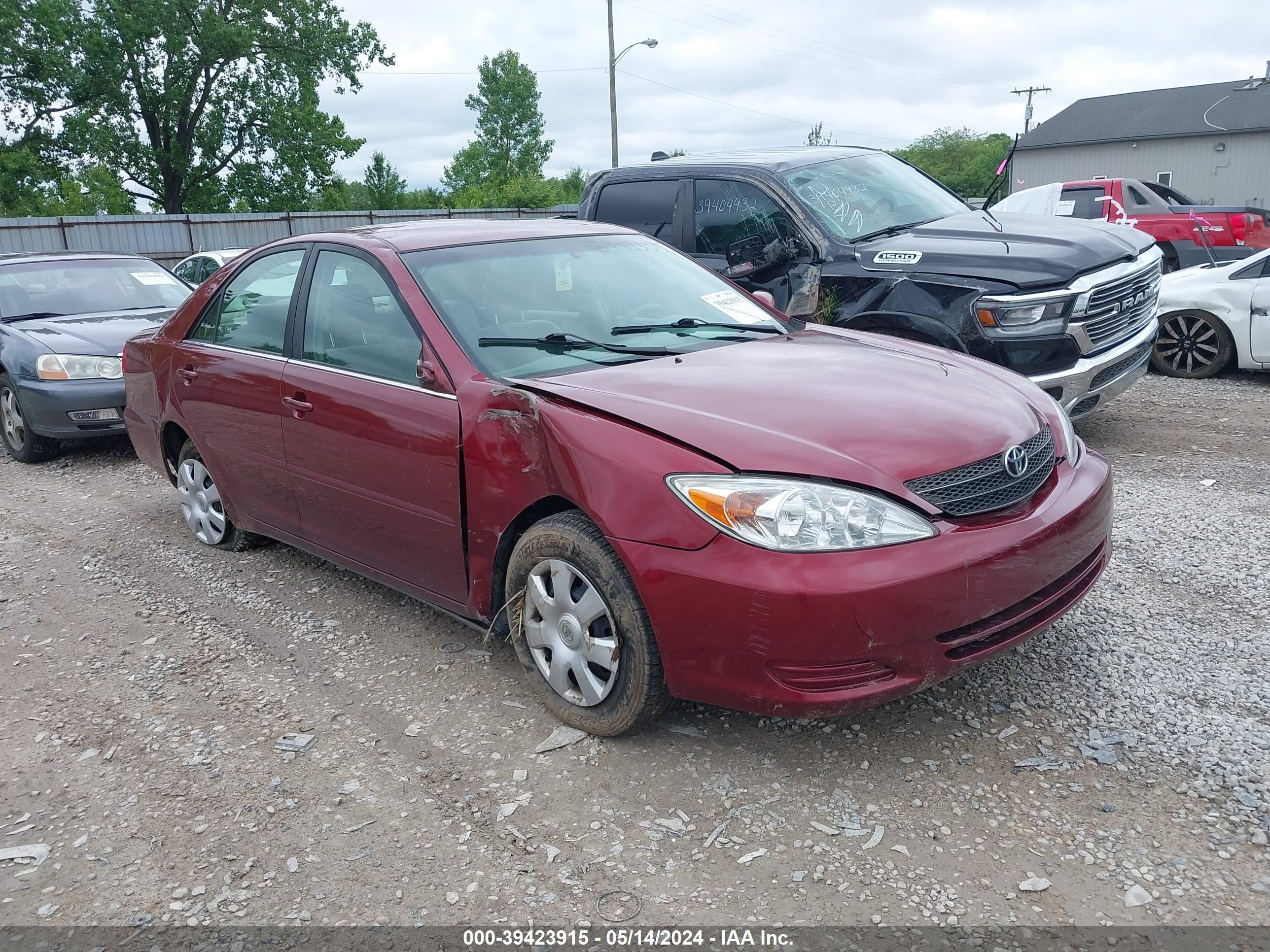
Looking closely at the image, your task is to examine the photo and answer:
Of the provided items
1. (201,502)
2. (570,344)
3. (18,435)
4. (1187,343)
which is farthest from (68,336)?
(1187,343)

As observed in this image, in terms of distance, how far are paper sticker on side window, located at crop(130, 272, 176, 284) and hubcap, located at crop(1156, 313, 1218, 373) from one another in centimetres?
A: 894

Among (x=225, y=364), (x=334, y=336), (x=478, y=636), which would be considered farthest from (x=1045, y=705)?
(x=225, y=364)

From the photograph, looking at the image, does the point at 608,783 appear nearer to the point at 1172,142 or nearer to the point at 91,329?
the point at 91,329

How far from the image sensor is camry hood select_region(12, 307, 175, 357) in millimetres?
7715

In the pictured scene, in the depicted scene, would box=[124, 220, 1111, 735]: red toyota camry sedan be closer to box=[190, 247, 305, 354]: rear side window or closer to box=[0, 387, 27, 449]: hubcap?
box=[190, 247, 305, 354]: rear side window

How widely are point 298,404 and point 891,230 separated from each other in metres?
4.06

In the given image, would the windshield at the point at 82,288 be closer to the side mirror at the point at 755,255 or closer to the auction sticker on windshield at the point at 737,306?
the side mirror at the point at 755,255

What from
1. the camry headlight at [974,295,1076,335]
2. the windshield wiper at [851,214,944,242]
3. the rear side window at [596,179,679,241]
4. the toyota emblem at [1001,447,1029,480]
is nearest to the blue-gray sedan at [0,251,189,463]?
the rear side window at [596,179,679,241]

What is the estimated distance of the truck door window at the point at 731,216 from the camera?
21.6 feet

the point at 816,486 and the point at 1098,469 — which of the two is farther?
the point at 1098,469

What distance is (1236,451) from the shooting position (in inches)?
254

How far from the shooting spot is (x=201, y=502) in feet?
17.5

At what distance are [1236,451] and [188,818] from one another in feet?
20.7

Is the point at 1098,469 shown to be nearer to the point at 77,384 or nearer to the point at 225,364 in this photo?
the point at 225,364
